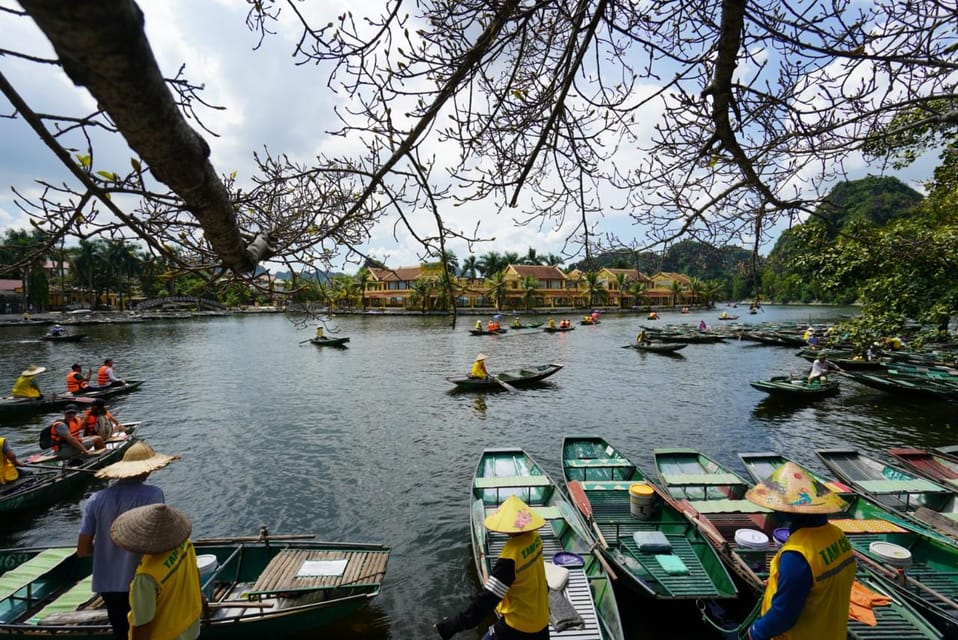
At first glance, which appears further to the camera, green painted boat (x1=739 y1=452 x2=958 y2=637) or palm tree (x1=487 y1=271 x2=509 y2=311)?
palm tree (x1=487 y1=271 x2=509 y2=311)

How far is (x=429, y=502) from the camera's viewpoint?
1069 cm

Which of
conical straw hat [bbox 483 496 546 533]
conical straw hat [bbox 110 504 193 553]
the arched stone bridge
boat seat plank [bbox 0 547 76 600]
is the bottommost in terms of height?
boat seat plank [bbox 0 547 76 600]

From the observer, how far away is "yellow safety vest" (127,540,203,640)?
11.9 ft

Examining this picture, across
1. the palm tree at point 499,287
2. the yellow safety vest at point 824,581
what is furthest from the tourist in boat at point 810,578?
the palm tree at point 499,287

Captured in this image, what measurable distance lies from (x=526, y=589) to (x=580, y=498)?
14.7 ft

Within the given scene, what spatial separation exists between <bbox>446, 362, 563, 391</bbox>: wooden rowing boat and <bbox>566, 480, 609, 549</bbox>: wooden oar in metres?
11.7

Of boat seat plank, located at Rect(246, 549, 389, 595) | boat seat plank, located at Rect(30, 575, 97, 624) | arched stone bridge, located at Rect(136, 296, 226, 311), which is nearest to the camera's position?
arched stone bridge, located at Rect(136, 296, 226, 311)

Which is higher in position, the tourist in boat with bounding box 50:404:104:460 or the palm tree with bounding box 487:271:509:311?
the palm tree with bounding box 487:271:509:311

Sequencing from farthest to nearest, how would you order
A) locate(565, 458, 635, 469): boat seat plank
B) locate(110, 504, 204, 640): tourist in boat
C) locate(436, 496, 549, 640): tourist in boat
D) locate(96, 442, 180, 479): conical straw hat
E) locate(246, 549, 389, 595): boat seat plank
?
locate(565, 458, 635, 469): boat seat plank < locate(246, 549, 389, 595): boat seat plank < locate(96, 442, 180, 479): conical straw hat < locate(436, 496, 549, 640): tourist in boat < locate(110, 504, 204, 640): tourist in boat

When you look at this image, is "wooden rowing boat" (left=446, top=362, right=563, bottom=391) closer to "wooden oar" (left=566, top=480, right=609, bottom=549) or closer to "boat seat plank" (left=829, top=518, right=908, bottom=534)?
"wooden oar" (left=566, top=480, right=609, bottom=549)

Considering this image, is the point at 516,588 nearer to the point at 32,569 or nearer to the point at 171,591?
the point at 171,591

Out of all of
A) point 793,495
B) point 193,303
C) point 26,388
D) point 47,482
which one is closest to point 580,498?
point 793,495

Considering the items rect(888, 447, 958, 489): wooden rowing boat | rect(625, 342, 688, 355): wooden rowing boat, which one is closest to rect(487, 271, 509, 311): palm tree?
rect(625, 342, 688, 355): wooden rowing boat

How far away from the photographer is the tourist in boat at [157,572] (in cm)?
355
